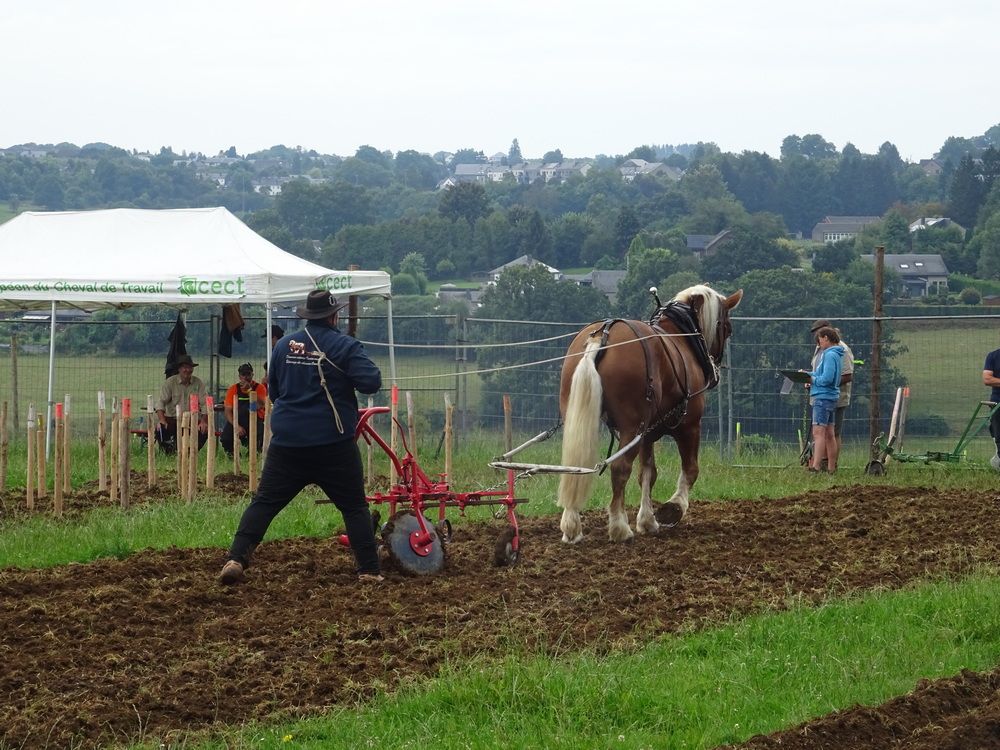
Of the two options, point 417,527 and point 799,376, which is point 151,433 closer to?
point 417,527

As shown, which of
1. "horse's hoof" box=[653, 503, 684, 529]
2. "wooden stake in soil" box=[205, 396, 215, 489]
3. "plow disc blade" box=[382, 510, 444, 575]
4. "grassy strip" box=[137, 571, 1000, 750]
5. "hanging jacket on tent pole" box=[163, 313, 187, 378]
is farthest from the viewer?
"hanging jacket on tent pole" box=[163, 313, 187, 378]

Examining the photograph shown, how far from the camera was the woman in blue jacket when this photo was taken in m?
14.2

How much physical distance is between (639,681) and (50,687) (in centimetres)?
266

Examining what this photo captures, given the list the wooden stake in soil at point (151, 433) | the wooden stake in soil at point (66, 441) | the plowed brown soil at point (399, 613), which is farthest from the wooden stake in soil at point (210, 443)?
the plowed brown soil at point (399, 613)

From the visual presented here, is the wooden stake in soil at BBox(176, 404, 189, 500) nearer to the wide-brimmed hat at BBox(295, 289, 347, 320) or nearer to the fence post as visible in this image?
the wide-brimmed hat at BBox(295, 289, 347, 320)

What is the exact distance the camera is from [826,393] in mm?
14320

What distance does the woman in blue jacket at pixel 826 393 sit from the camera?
1423 centimetres

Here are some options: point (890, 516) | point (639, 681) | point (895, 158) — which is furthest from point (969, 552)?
point (895, 158)

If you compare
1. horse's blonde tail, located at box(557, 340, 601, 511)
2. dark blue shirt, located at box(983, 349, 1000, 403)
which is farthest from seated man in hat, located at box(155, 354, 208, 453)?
dark blue shirt, located at box(983, 349, 1000, 403)

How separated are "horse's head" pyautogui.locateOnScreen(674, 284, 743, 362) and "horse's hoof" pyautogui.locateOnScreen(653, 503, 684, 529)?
59.2 inches

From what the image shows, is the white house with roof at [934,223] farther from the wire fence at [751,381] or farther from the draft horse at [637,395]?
the draft horse at [637,395]

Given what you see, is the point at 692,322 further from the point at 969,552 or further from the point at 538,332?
the point at 538,332

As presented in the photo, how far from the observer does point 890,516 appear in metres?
10.8

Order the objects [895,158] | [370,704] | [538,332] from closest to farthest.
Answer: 1. [370,704]
2. [538,332]
3. [895,158]
